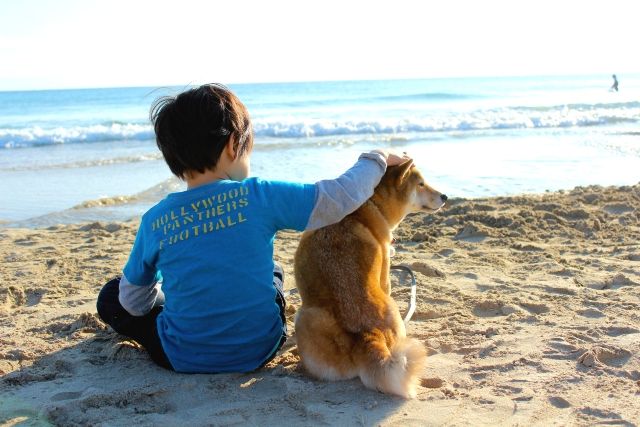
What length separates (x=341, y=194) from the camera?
3.12m

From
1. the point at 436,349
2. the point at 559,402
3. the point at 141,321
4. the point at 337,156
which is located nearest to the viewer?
the point at 559,402

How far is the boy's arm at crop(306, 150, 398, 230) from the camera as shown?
3072mm

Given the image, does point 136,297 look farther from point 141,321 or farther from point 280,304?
point 280,304

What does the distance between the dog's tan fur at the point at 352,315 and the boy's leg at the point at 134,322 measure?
2.60 feet

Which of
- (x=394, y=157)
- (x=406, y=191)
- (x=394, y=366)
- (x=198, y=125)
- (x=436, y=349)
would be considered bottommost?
(x=436, y=349)

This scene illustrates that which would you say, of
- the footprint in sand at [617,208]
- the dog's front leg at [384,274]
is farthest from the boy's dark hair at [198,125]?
the footprint in sand at [617,208]

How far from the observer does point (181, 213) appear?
306cm

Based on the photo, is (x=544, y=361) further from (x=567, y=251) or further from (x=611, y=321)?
(x=567, y=251)

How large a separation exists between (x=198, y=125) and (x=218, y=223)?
0.46m

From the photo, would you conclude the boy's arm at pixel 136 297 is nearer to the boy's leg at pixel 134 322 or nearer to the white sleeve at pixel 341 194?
the boy's leg at pixel 134 322

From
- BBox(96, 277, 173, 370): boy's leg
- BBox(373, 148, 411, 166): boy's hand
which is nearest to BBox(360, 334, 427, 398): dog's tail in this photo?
BBox(373, 148, 411, 166): boy's hand

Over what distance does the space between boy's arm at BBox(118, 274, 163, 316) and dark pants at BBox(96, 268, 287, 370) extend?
89 millimetres

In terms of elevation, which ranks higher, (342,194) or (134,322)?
(342,194)

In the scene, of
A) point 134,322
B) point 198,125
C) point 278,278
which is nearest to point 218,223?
point 198,125
